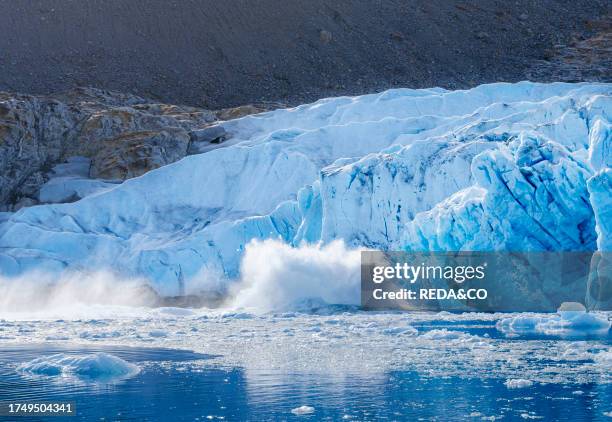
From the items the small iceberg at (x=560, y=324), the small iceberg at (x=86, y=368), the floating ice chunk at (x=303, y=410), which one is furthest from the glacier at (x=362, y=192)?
the small iceberg at (x=86, y=368)

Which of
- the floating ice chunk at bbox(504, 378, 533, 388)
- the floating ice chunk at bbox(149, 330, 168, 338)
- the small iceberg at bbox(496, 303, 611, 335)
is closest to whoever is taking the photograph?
the floating ice chunk at bbox(504, 378, 533, 388)

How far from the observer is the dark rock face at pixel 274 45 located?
32312mm

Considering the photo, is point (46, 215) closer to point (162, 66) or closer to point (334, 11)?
point (162, 66)

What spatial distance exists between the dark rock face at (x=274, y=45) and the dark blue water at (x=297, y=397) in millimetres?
23673

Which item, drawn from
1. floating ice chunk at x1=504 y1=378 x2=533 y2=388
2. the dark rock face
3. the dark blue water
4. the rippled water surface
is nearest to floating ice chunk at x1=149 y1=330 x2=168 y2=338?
the rippled water surface

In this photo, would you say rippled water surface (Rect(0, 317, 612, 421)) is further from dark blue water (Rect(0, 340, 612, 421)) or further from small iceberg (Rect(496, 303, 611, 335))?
small iceberg (Rect(496, 303, 611, 335))

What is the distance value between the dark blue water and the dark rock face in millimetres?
23673

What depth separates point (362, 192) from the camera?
12.3m

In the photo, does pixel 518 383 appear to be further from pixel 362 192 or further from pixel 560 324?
pixel 362 192

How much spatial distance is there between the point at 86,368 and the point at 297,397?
1798 millimetres

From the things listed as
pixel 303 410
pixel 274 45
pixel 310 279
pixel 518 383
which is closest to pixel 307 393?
pixel 303 410

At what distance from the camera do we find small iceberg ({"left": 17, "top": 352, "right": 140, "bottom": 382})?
23.6 ft

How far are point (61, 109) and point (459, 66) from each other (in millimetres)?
18017

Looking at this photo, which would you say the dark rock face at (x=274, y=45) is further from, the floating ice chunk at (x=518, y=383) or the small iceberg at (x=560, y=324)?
the floating ice chunk at (x=518, y=383)
